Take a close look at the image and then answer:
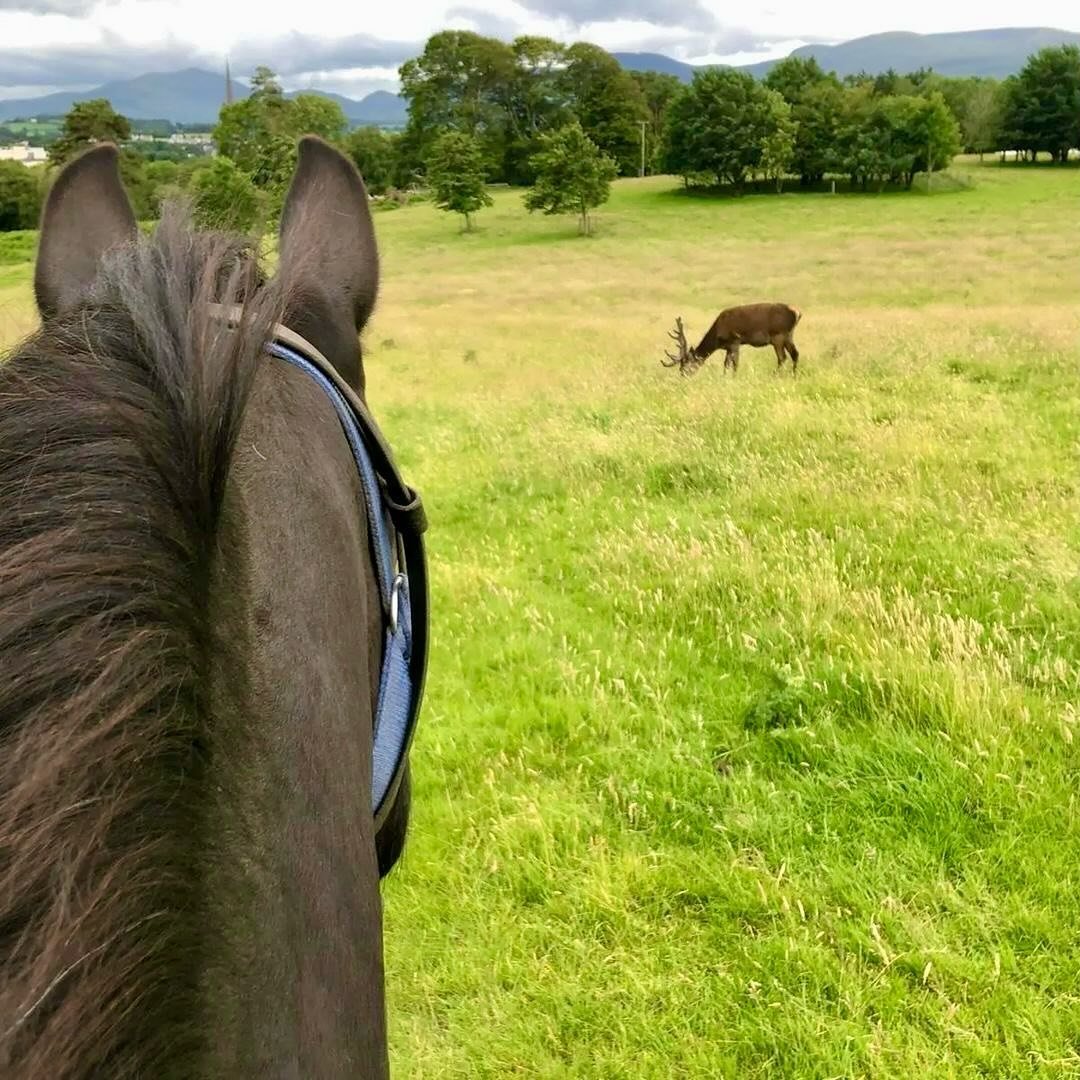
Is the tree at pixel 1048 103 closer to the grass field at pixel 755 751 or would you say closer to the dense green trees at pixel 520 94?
the dense green trees at pixel 520 94

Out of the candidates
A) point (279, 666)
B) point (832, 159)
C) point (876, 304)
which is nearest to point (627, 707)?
point (279, 666)

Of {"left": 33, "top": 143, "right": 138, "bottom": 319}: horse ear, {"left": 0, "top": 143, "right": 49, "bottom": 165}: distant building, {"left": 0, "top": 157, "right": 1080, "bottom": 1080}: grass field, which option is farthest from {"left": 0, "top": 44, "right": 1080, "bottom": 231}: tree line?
{"left": 33, "top": 143, "right": 138, "bottom": 319}: horse ear

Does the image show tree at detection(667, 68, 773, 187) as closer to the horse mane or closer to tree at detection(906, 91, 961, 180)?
tree at detection(906, 91, 961, 180)

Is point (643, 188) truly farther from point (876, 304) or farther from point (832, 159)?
point (876, 304)

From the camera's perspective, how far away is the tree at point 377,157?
197 feet


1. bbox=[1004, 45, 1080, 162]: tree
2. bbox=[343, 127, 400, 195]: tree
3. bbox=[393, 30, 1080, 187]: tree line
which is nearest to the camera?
bbox=[393, 30, 1080, 187]: tree line

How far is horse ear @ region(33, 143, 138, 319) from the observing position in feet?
5.06

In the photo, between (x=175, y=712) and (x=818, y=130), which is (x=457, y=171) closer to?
(x=818, y=130)

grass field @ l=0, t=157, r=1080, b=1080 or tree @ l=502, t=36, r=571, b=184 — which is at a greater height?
tree @ l=502, t=36, r=571, b=184

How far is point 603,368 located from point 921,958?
41.0ft

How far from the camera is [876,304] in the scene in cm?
2141

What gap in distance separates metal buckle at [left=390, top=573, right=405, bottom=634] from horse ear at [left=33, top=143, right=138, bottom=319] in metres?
0.74

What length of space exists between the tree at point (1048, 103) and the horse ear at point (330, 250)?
2909 inches

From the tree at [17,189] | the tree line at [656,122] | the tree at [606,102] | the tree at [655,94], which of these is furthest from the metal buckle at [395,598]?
the tree at [655,94]
